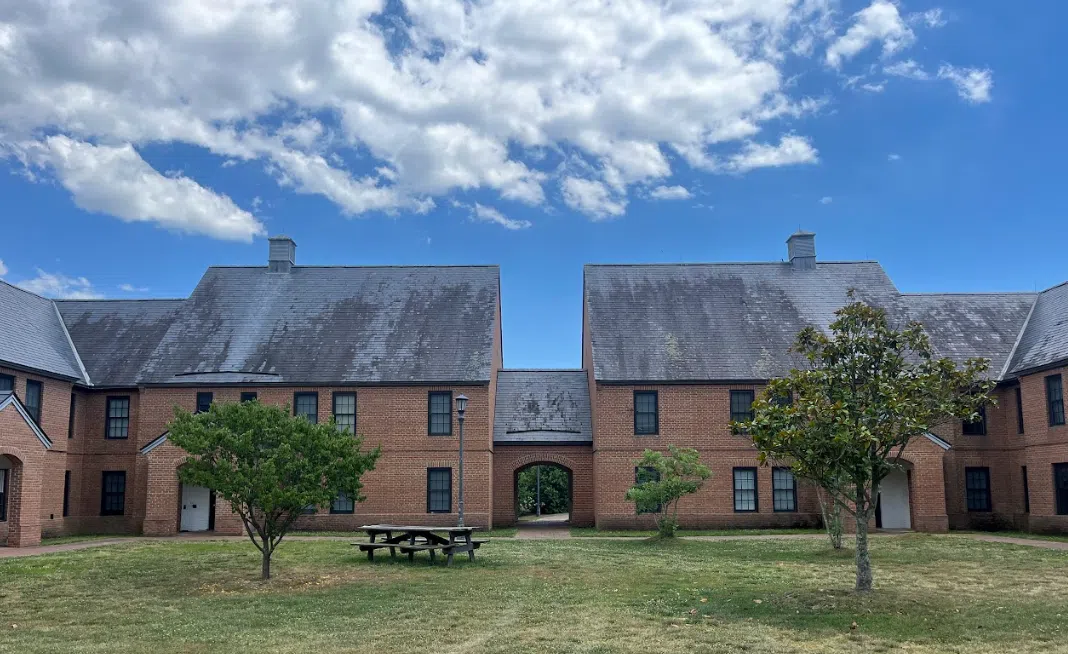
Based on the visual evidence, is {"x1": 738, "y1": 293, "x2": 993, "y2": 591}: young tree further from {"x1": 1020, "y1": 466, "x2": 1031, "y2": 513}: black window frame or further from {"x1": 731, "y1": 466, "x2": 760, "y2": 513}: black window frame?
{"x1": 1020, "y1": 466, "x2": 1031, "y2": 513}: black window frame

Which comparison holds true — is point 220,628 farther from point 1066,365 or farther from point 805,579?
point 1066,365

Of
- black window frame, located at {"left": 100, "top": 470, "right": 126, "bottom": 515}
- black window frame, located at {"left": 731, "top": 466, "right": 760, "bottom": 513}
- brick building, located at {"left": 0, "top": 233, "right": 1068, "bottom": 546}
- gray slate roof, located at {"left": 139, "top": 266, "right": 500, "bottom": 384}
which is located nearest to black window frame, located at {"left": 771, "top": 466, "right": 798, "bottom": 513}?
brick building, located at {"left": 0, "top": 233, "right": 1068, "bottom": 546}

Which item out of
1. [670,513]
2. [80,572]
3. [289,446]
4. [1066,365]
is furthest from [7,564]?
[1066,365]

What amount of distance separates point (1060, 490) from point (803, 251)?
42.4 ft

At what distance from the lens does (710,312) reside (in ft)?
106

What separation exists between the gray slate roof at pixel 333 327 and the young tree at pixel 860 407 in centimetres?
1698

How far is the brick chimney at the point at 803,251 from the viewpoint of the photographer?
114 feet

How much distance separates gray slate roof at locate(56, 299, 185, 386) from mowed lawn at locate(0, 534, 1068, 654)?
11302mm

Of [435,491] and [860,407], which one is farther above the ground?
[860,407]

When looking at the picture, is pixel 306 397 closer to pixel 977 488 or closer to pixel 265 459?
pixel 265 459

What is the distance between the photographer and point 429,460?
2919 centimetres

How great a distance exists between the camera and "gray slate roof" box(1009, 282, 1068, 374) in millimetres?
26719

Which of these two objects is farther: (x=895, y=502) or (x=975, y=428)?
(x=975, y=428)

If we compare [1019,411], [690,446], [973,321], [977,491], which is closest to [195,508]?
[690,446]
